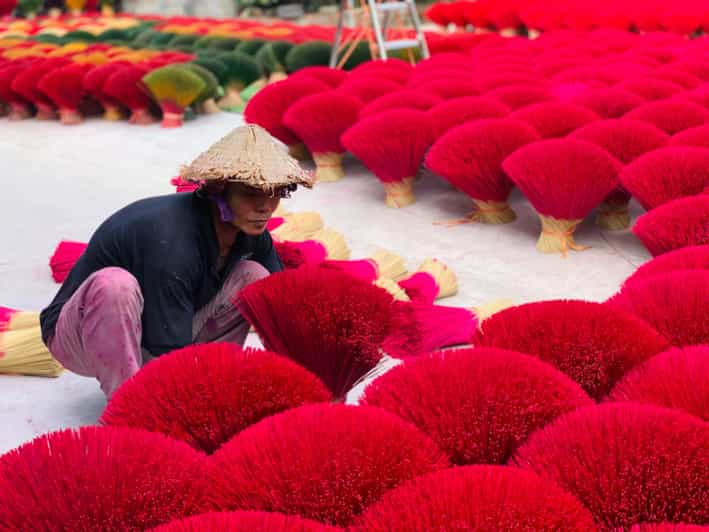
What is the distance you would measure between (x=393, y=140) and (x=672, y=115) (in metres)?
0.86

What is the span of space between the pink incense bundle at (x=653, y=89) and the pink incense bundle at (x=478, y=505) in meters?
2.89

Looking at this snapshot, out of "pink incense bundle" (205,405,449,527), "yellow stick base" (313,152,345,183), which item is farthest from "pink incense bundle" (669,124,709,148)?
"pink incense bundle" (205,405,449,527)

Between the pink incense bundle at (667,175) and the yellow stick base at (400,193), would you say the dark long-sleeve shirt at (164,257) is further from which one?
the yellow stick base at (400,193)

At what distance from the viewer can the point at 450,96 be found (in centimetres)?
393

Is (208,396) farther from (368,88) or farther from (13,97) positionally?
(13,97)

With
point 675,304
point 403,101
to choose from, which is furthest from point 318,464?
point 403,101

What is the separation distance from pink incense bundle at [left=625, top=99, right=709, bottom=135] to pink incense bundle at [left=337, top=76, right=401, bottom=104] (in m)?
1.04

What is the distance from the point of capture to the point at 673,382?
4.36ft

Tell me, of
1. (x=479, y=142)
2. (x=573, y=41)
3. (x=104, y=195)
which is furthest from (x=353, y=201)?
(x=573, y=41)

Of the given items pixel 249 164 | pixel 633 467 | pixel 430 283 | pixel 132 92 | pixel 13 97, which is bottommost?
pixel 13 97

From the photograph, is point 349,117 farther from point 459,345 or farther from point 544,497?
point 544,497

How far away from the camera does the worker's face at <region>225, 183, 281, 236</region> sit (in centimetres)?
170

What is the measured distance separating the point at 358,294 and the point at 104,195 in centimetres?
225

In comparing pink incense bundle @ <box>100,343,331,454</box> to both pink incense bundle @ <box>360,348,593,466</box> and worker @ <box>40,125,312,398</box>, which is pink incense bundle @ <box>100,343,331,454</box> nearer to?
pink incense bundle @ <box>360,348,593,466</box>
